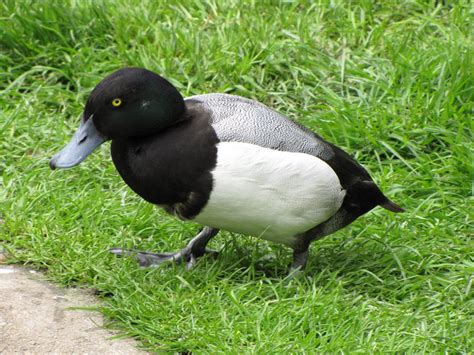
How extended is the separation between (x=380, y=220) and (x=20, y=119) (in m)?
2.08

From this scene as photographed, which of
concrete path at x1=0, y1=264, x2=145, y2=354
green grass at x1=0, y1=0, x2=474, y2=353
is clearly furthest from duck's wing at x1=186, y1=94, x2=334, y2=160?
concrete path at x1=0, y1=264, x2=145, y2=354

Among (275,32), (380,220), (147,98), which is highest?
(147,98)

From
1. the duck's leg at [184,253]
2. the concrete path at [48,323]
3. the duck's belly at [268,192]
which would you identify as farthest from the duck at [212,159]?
the concrete path at [48,323]

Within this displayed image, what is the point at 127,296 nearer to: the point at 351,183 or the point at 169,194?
the point at 169,194

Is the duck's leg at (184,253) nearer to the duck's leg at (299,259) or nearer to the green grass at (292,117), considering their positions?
the green grass at (292,117)

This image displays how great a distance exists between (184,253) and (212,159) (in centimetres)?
68

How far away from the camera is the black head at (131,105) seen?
13.4ft

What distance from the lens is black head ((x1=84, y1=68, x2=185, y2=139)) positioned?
4.10 m

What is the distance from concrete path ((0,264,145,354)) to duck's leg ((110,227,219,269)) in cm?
33

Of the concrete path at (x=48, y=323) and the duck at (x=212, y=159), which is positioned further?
the duck at (x=212, y=159)

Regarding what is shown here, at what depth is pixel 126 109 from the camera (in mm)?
4121

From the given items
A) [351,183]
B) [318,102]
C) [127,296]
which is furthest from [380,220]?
[127,296]

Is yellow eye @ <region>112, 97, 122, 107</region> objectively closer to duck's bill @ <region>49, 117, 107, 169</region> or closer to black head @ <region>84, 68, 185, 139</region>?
black head @ <region>84, 68, 185, 139</region>

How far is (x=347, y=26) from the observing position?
5965 millimetres
